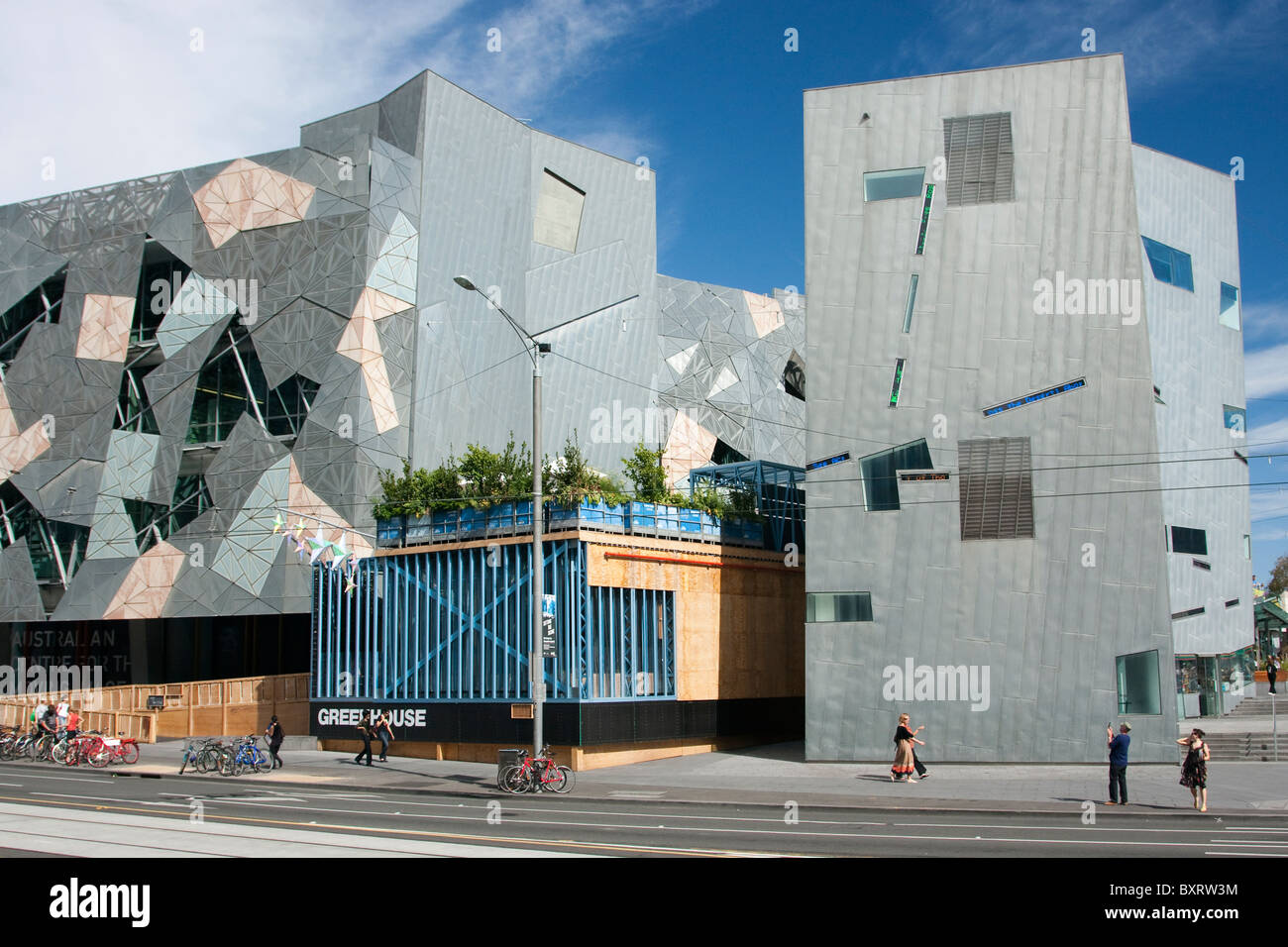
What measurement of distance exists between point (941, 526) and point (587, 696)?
1103cm

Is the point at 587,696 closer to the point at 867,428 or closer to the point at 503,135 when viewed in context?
the point at 867,428

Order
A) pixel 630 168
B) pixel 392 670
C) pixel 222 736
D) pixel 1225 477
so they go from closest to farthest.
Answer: pixel 392 670 < pixel 222 736 < pixel 1225 477 < pixel 630 168

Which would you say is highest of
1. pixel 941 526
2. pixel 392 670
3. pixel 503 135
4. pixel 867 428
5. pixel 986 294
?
pixel 503 135

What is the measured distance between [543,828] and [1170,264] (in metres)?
37.6

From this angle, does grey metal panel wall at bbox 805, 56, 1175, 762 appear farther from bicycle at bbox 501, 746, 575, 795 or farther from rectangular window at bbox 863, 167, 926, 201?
bicycle at bbox 501, 746, 575, 795

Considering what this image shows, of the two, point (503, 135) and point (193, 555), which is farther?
point (503, 135)

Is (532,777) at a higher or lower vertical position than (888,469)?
lower

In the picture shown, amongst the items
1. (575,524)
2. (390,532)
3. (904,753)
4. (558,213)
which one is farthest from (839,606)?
(558,213)

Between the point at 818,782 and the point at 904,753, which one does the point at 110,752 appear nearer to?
the point at 818,782

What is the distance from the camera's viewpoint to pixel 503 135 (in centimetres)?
4897

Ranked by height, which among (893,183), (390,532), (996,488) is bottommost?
(390,532)

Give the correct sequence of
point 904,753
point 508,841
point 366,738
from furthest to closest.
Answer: point 366,738 < point 904,753 < point 508,841

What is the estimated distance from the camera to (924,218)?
31.5 metres

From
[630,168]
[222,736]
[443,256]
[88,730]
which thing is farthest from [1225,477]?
[88,730]
